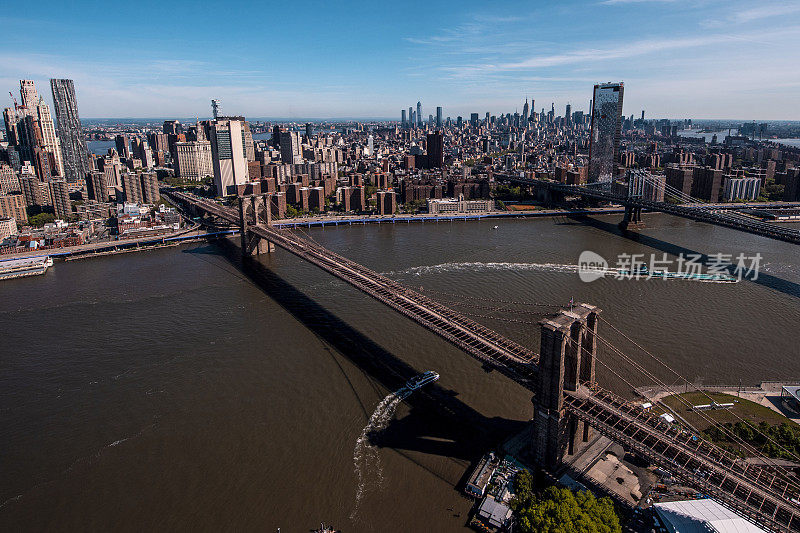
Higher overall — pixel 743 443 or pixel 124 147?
pixel 124 147

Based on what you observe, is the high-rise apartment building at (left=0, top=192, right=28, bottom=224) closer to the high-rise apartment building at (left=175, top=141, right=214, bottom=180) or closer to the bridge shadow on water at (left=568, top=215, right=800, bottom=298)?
the high-rise apartment building at (left=175, top=141, right=214, bottom=180)

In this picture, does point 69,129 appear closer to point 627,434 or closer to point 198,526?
point 198,526

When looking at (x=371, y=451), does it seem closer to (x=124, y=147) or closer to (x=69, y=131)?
(x=69, y=131)

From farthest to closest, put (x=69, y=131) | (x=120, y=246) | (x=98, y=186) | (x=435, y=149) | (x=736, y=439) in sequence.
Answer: (x=69, y=131) < (x=435, y=149) < (x=98, y=186) < (x=120, y=246) < (x=736, y=439)

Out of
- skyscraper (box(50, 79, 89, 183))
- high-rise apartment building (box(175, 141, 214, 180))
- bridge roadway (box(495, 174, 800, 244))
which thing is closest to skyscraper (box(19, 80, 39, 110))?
skyscraper (box(50, 79, 89, 183))

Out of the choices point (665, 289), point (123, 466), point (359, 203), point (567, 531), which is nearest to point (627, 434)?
point (567, 531)

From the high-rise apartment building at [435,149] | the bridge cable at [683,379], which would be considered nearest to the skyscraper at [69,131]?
the high-rise apartment building at [435,149]

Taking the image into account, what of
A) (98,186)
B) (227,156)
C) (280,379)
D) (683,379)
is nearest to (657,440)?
(683,379)
